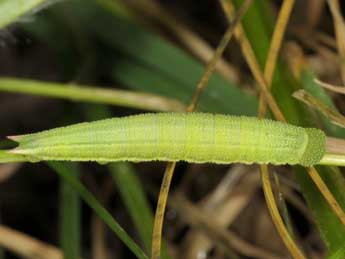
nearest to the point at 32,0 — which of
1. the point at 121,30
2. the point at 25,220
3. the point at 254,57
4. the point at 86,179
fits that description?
the point at 254,57

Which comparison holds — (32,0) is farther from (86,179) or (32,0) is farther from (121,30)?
(86,179)

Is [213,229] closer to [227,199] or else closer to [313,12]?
[227,199]

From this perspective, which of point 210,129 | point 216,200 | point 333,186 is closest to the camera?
point 210,129

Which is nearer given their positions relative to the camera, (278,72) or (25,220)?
(278,72)

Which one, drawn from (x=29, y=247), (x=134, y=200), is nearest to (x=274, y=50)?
(x=134, y=200)

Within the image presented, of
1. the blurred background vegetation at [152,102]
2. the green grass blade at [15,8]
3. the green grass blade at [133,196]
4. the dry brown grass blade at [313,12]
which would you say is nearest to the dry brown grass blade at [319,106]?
the blurred background vegetation at [152,102]

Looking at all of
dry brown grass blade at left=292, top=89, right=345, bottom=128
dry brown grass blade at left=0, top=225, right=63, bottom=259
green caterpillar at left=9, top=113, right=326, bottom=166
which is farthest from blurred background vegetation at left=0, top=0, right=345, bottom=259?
green caterpillar at left=9, top=113, right=326, bottom=166

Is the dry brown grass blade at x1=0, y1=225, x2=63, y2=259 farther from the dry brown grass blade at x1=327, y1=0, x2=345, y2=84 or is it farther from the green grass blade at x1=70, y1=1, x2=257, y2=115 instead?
the dry brown grass blade at x1=327, y1=0, x2=345, y2=84
